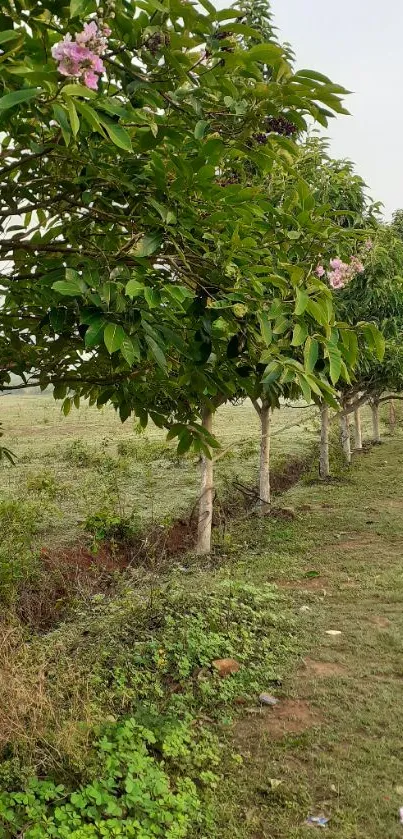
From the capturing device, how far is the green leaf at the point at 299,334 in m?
2.12

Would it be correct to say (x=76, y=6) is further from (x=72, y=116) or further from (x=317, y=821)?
(x=317, y=821)

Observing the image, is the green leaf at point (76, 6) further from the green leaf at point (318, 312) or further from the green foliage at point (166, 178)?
the green leaf at point (318, 312)

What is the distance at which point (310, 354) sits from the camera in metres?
2.14

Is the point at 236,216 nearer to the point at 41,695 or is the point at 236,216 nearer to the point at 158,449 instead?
the point at 41,695

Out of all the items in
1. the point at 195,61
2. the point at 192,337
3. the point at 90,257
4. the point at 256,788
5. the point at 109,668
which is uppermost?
the point at 195,61

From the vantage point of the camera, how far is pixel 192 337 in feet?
9.18

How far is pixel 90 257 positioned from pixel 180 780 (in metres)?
2.62

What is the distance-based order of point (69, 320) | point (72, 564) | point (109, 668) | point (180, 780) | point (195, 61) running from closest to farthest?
1. point (195, 61)
2. point (69, 320)
3. point (180, 780)
4. point (109, 668)
5. point (72, 564)

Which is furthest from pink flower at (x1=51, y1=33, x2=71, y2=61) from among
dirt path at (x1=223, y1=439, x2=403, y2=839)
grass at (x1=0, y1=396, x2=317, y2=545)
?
grass at (x1=0, y1=396, x2=317, y2=545)

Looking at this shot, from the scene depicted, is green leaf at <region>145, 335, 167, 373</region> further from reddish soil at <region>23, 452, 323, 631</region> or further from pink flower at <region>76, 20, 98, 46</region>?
reddish soil at <region>23, 452, 323, 631</region>

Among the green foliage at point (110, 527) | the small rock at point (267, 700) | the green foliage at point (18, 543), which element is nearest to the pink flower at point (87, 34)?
the small rock at point (267, 700)

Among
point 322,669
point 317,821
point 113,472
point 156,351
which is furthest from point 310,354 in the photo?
point 113,472

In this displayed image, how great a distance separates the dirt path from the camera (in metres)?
3.03

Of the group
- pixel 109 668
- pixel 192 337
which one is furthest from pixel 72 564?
pixel 192 337
